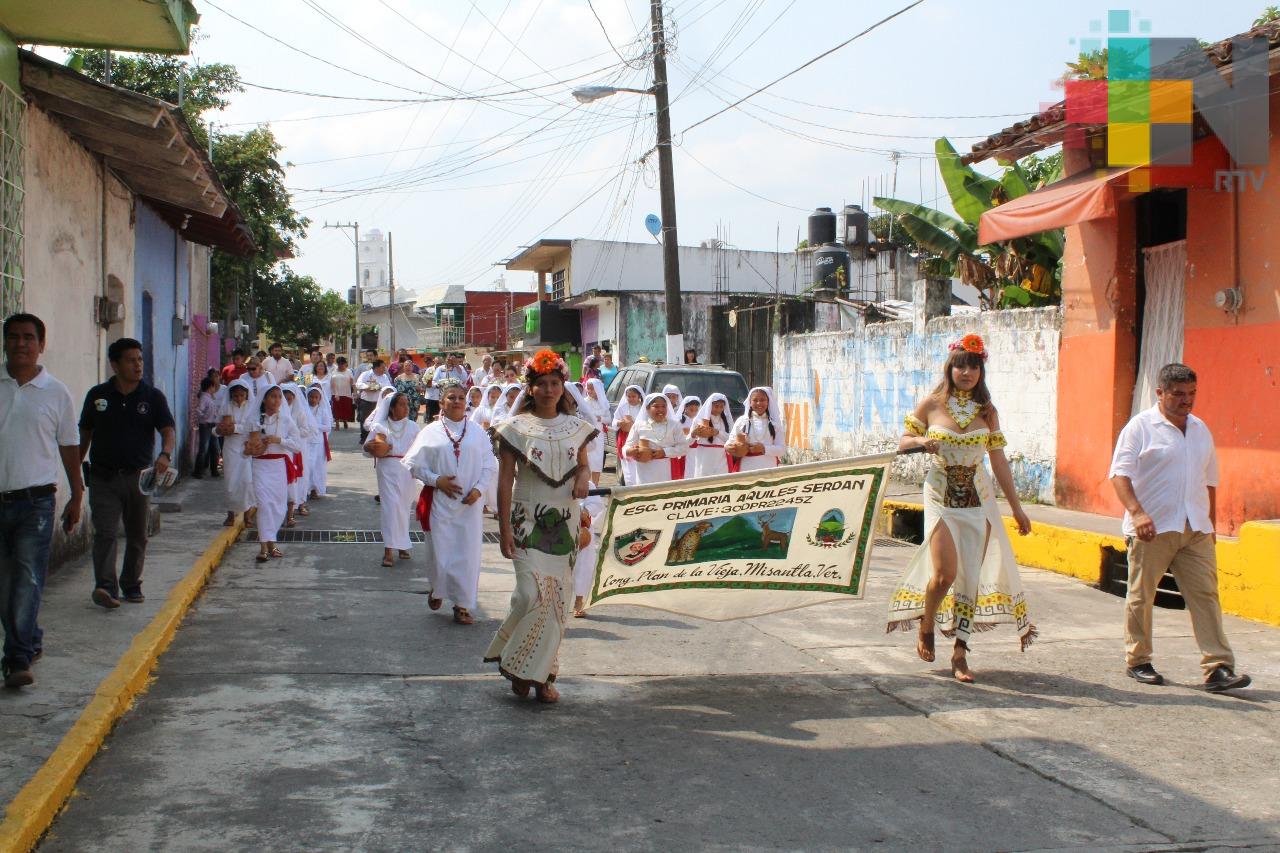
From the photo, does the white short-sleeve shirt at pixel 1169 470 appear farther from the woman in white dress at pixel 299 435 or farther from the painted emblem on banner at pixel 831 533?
the woman in white dress at pixel 299 435

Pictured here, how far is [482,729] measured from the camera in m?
5.95

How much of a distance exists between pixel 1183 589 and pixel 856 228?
26.9m

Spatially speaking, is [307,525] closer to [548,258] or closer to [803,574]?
[803,574]

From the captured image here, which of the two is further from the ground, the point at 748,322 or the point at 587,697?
the point at 748,322

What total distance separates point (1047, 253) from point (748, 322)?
10.4 metres

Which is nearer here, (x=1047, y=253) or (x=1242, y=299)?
(x=1242, y=299)

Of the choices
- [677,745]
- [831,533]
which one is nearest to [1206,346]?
[831,533]

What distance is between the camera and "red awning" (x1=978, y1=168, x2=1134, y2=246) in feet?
35.9

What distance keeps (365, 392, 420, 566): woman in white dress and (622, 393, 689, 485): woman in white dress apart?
89.2 inches

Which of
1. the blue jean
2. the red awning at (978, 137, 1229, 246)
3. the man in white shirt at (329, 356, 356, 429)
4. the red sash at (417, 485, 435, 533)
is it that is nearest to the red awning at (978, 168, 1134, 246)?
the red awning at (978, 137, 1229, 246)

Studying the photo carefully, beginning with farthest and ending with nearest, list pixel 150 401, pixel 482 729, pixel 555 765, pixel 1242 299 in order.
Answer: pixel 1242 299
pixel 150 401
pixel 482 729
pixel 555 765


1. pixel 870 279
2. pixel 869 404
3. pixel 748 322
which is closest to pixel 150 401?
pixel 869 404

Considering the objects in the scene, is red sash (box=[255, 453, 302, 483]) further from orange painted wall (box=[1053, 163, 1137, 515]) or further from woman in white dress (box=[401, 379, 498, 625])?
orange painted wall (box=[1053, 163, 1137, 515])

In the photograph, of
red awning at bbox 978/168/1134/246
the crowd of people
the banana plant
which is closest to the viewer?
the crowd of people
